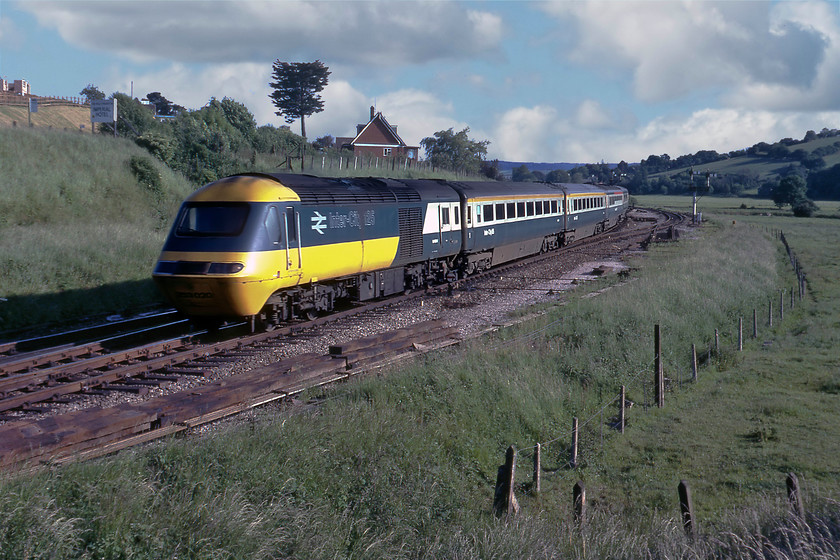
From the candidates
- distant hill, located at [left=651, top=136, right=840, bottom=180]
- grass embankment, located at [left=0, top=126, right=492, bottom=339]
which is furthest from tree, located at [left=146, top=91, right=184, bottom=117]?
distant hill, located at [left=651, top=136, right=840, bottom=180]

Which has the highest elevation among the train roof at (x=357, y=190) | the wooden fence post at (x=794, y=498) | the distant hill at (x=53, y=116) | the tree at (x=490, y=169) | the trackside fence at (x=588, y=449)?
the distant hill at (x=53, y=116)

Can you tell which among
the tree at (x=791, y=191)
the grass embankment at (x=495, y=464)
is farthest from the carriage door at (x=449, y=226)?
the tree at (x=791, y=191)

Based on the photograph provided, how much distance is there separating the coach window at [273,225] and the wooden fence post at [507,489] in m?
7.86

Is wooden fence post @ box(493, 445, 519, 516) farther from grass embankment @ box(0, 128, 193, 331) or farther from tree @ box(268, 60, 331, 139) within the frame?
tree @ box(268, 60, 331, 139)

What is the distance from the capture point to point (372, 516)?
286 inches

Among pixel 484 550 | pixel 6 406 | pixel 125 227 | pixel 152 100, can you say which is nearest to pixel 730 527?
pixel 484 550

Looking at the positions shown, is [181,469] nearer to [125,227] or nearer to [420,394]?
[420,394]

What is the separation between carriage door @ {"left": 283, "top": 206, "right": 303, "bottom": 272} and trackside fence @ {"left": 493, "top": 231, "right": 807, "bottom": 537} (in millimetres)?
6387

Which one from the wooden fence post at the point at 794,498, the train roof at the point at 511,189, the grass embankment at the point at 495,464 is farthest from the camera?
the train roof at the point at 511,189

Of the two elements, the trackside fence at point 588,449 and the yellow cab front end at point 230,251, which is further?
the yellow cab front end at point 230,251

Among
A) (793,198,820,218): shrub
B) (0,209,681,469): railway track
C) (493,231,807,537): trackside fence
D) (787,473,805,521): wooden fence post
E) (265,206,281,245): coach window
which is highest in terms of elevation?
(265,206,281,245): coach window

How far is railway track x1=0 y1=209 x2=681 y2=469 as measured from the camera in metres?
8.30

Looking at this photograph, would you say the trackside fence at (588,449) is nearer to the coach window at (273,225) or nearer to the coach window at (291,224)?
the coach window at (273,225)

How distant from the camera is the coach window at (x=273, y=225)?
47.4 feet
